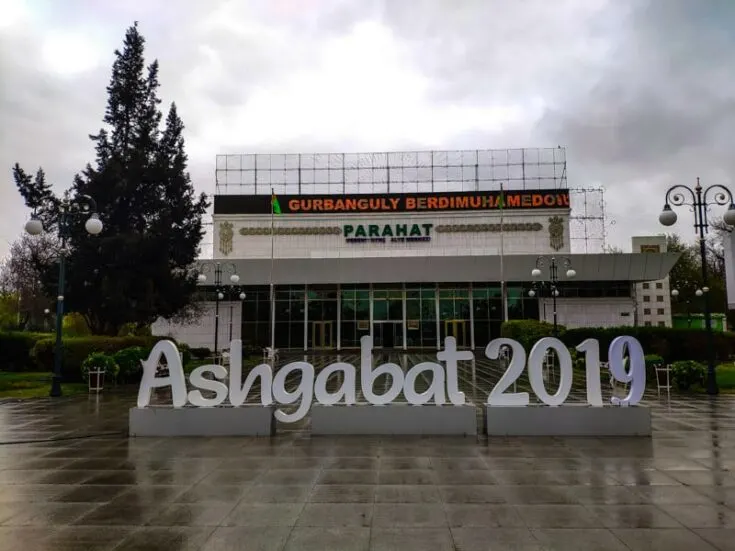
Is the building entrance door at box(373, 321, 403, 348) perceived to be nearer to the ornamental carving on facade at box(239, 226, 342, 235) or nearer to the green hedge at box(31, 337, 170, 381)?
the ornamental carving on facade at box(239, 226, 342, 235)

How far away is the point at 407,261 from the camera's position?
49562mm

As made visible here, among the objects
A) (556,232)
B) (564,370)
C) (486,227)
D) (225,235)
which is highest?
(486,227)

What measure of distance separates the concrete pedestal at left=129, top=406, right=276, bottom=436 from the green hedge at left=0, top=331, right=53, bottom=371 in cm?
2298

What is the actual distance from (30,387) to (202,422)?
14452mm

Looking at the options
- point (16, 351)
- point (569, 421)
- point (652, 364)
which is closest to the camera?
point (569, 421)

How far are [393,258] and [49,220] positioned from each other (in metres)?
27.7

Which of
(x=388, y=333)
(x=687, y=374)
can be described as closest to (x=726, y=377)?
(x=687, y=374)

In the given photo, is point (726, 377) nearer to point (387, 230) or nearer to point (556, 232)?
point (556, 232)

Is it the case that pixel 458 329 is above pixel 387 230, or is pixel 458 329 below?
below

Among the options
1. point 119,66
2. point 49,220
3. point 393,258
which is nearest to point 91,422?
point 49,220

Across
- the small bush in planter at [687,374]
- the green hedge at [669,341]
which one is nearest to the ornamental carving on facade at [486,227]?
the green hedge at [669,341]

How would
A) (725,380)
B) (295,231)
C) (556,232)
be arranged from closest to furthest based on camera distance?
(725,380)
(556,232)
(295,231)

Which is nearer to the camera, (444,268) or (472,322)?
(444,268)

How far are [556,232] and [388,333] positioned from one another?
18.8m
